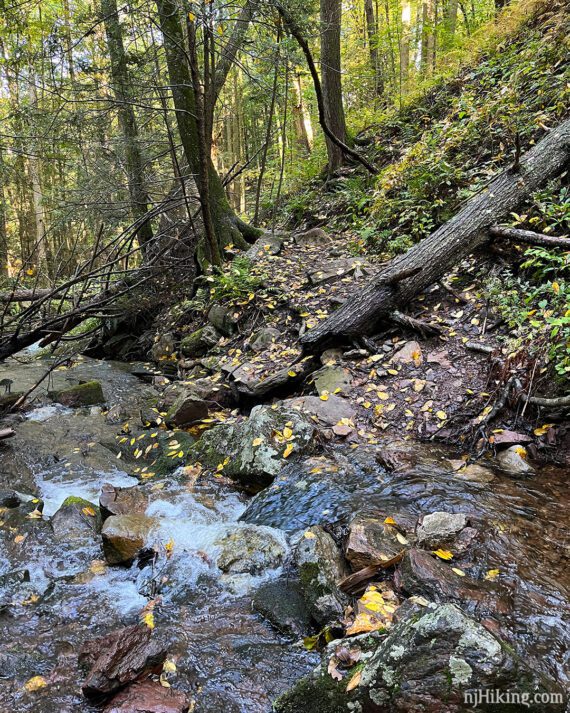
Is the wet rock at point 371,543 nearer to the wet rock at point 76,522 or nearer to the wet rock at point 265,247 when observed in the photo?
the wet rock at point 76,522

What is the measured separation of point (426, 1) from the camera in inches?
614

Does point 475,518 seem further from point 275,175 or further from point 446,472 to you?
point 275,175

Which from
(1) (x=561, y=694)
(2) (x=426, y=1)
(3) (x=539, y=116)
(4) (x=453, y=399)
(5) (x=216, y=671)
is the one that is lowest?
(5) (x=216, y=671)

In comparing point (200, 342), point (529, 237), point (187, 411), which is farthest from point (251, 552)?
point (200, 342)

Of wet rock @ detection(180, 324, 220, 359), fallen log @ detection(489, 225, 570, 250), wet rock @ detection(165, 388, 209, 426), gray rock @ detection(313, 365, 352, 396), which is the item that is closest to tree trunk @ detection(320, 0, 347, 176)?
wet rock @ detection(180, 324, 220, 359)

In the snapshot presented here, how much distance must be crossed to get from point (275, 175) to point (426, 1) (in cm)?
796

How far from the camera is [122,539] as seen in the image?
372 cm

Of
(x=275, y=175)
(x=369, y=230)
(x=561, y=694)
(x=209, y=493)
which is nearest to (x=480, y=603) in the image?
(x=561, y=694)

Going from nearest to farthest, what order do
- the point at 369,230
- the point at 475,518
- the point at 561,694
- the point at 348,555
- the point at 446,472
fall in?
the point at 561,694 < the point at 348,555 < the point at 475,518 < the point at 446,472 < the point at 369,230

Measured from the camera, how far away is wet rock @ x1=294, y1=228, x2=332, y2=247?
1002 cm

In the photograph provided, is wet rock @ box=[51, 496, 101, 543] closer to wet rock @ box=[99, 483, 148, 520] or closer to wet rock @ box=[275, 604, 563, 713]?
wet rock @ box=[99, 483, 148, 520]

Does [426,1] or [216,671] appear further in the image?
[426,1]

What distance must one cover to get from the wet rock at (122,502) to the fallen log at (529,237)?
5438 mm

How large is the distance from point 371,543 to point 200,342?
609 centimetres
